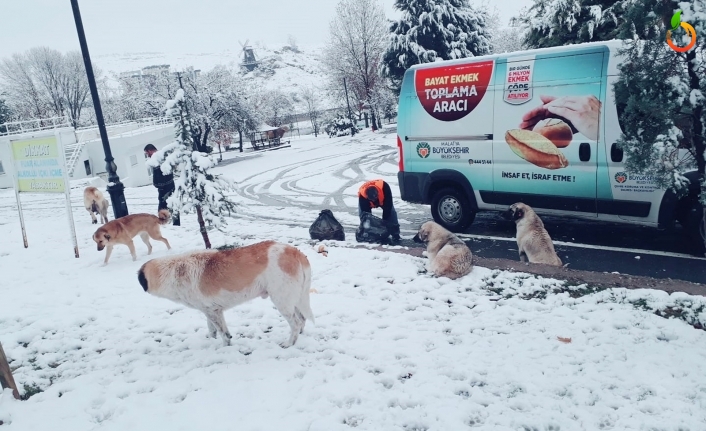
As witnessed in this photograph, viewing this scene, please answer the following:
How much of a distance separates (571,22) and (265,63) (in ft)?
435

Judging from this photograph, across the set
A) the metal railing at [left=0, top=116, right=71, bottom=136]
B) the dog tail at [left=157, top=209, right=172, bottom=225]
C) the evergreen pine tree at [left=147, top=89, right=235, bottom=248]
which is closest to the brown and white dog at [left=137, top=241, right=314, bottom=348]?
the evergreen pine tree at [left=147, top=89, right=235, bottom=248]

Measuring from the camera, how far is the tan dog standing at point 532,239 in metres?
6.05

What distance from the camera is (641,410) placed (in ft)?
10.3

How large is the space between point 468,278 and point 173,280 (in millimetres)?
3481

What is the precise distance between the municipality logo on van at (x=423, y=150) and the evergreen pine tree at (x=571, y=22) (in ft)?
33.7

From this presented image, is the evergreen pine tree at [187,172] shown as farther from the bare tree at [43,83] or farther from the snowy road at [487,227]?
the bare tree at [43,83]

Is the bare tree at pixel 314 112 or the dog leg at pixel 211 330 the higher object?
the bare tree at pixel 314 112

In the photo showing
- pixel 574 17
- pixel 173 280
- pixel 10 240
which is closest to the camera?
pixel 173 280

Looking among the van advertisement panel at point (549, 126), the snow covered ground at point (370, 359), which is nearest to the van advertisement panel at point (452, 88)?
the van advertisement panel at point (549, 126)

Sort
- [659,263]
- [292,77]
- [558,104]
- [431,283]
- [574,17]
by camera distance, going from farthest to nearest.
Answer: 1. [292,77]
2. [574,17]
3. [558,104]
4. [659,263]
5. [431,283]

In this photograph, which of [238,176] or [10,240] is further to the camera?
[238,176]

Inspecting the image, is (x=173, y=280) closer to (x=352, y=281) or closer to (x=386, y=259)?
(x=352, y=281)

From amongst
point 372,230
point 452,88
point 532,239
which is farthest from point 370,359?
point 452,88

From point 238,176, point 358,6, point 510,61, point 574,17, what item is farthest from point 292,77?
point 510,61
